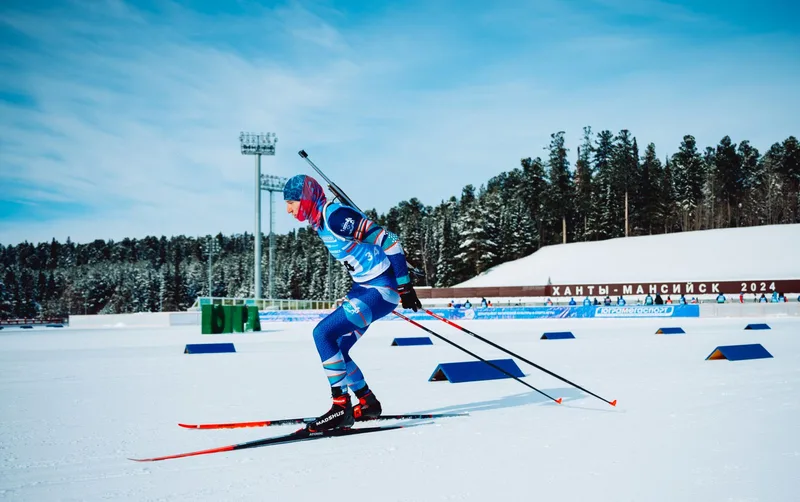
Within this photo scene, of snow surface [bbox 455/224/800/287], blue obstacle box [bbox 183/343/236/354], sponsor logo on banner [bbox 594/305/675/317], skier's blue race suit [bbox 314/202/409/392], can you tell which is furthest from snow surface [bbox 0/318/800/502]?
snow surface [bbox 455/224/800/287]

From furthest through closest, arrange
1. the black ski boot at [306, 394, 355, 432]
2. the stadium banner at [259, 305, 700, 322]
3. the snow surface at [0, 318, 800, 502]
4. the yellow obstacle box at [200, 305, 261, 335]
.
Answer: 1. the stadium banner at [259, 305, 700, 322]
2. the yellow obstacle box at [200, 305, 261, 335]
3. the black ski boot at [306, 394, 355, 432]
4. the snow surface at [0, 318, 800, 502]

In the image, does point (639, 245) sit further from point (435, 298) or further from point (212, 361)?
point (212, 361)

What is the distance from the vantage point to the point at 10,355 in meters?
15.6

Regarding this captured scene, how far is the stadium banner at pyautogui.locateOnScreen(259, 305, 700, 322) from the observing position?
36.2 meters

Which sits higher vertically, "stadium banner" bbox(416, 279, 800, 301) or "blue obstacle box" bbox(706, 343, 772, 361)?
"stadium banner" bbox(416, 279, 800, 301)

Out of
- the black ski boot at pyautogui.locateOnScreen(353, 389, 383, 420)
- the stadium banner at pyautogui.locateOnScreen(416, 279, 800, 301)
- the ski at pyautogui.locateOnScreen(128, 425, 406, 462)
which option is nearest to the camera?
the ski at pyautogui.locateOnScreen(128, 425, 406, 462)

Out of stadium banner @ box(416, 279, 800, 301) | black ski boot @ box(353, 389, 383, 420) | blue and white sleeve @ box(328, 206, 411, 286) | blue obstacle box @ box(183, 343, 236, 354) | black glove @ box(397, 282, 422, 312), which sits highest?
blue and white sleeve @ box(328, 206, 411, 286)

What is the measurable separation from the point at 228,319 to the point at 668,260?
182ft

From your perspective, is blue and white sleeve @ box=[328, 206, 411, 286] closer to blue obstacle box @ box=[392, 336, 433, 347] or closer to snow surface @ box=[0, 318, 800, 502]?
snow surface @ box=[0, 318, 800, 502]

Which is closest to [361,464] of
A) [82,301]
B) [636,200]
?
[636,200]

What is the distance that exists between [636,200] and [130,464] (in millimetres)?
108230

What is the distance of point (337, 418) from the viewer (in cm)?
523

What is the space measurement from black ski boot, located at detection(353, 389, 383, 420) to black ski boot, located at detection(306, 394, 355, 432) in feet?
1.32

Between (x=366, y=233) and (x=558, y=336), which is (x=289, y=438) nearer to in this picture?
(x=366, y=233)
